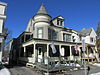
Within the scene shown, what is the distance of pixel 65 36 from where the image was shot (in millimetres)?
21484

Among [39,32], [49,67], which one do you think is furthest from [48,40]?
[49,67]

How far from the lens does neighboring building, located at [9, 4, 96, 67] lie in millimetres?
17234

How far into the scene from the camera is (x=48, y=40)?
16.4 m

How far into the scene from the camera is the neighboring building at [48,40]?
17.2 metres

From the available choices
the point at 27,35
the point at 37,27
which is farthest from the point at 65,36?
the point at 27,35

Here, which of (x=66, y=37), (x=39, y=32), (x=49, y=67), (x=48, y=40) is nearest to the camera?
(x=49, y=67)

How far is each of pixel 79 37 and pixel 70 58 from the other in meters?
7.39

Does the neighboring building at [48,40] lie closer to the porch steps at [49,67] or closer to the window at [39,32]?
the window at [39,32]

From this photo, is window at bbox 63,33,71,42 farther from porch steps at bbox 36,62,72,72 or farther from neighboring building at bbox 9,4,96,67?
porch steps at bbox 36,62,72,72

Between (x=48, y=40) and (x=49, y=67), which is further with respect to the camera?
(x=48, y=40)

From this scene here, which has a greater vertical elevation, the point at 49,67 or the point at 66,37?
the point at 66,37

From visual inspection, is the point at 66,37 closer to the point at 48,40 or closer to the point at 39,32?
the point at 39,32

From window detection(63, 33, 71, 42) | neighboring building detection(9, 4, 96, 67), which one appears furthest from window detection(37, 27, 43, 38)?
window detection(63, 33, 71, 42)

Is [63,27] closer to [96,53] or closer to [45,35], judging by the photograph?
[45,35]
